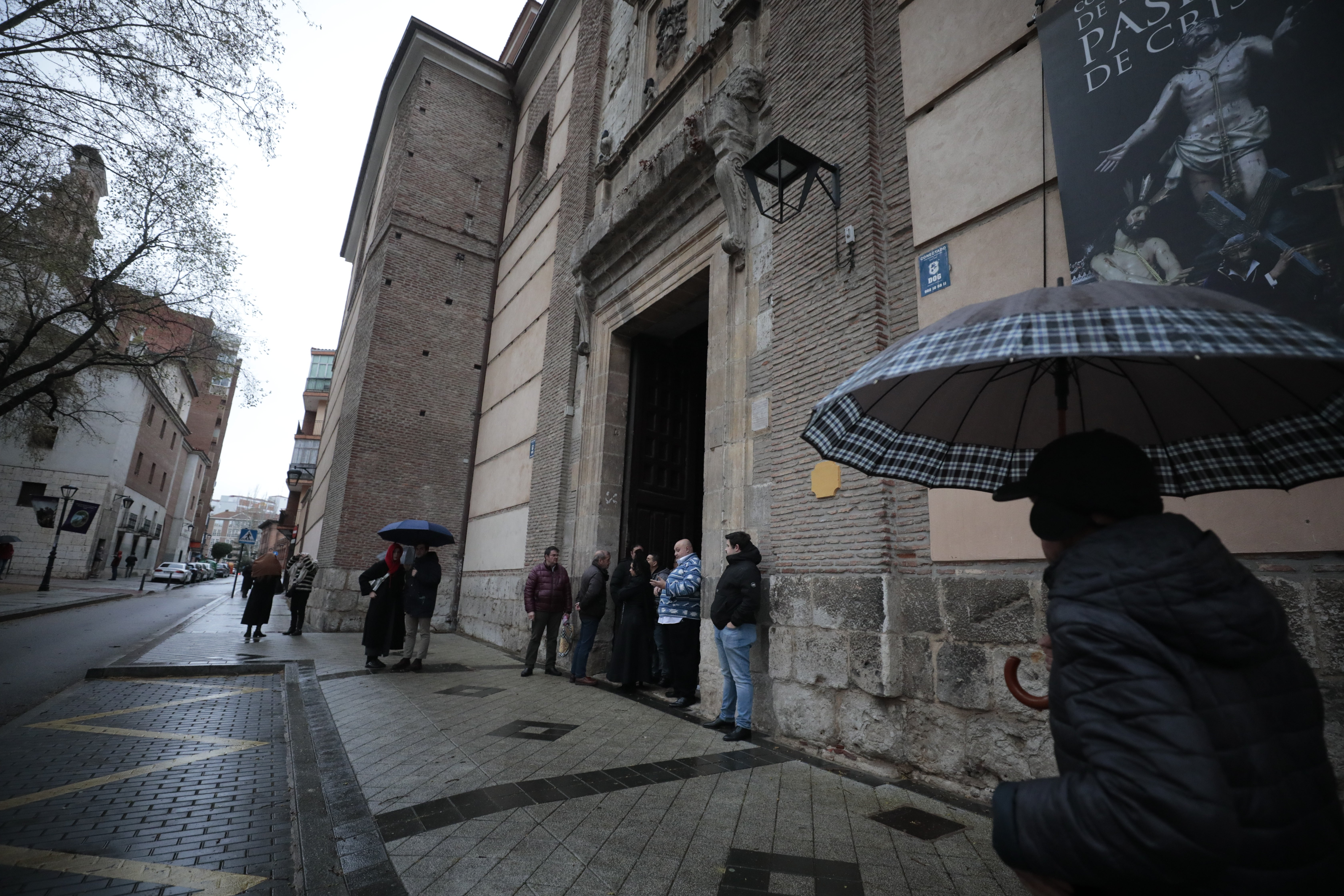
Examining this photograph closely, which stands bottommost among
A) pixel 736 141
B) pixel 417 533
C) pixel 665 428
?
pixel 417 533

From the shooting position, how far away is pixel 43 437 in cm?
2406

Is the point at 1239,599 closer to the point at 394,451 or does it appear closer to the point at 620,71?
the point at 620,71

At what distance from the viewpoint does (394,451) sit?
15805 millimetres

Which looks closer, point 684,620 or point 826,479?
point 826,479

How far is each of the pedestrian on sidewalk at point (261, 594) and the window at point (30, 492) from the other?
26.4 m

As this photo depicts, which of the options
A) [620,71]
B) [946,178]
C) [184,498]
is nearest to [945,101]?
[946,178]

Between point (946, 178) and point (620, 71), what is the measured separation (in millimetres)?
8159

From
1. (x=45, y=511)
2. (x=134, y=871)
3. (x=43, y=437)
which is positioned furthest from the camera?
(x=45, y=511)

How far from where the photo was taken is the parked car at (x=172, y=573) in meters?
37.8

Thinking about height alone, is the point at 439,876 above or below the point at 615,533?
below

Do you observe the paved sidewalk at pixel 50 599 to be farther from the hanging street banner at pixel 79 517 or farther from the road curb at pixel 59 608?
the hanging street banner at pixel 79 517

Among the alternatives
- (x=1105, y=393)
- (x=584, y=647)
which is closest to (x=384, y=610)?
(x=584, y=647)

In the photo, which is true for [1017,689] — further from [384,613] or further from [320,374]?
[320,374]

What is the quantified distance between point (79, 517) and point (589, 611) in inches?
1330
